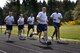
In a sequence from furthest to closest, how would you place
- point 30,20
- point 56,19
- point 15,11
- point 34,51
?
point 15,11, point 30,20, point 56,19, point 34,51

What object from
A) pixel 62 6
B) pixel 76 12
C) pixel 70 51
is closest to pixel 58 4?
pixel 62 6

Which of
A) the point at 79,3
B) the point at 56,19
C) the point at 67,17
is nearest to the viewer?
the point at 56,19

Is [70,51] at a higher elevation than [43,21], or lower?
lower

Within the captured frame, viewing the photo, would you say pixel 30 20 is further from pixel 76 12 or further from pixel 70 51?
pixel 76 12

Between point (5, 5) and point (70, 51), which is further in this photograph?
point (5, 5)

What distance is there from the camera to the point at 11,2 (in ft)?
368

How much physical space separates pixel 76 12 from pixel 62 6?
34.5 metres

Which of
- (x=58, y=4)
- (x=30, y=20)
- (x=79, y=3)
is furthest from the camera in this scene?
(x=58, y=4)

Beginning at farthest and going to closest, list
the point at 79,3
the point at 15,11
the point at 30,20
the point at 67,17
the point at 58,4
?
the point at 58,4
the point at 67,17
the point at 15,11
the point at 79,3
the point at 30,20

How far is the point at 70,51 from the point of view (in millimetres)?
15367

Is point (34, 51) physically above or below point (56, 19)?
below

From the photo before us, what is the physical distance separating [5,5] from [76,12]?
30.1 meters

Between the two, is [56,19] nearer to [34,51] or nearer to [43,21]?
[43,21]

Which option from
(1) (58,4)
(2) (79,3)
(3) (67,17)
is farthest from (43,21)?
(1) (58,4)
